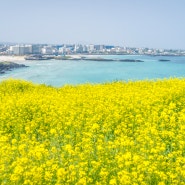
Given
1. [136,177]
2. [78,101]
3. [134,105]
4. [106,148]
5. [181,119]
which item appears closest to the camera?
[136,177]

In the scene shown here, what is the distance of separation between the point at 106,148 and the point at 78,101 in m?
6.04

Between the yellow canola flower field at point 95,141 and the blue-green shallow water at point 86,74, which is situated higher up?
the yellow canola flower field at point 95,141

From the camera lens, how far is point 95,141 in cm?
1030

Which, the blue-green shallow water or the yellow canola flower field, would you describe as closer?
the yellow canola flower field

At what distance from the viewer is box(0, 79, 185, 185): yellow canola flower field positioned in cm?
665

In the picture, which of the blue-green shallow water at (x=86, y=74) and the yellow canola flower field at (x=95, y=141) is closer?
the yellow canola flower field at (x=95, y=141)

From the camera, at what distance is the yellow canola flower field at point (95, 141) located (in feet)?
21.8

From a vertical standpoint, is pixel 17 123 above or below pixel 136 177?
below

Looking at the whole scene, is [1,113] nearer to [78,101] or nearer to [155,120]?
[78,101]

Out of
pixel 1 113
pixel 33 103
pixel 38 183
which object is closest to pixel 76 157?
pixel 38 183

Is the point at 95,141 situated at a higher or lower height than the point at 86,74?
higher

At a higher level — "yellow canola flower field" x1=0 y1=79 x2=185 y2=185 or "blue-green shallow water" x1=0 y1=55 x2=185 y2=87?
"yellow canola flower field" x1=0 y1=79 x2=185 y2=185

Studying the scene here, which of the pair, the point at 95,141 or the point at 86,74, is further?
the point at 86,74

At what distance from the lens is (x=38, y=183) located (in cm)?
645
